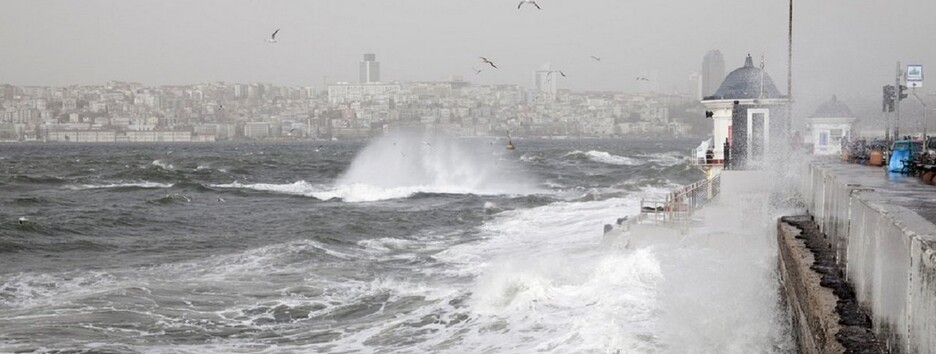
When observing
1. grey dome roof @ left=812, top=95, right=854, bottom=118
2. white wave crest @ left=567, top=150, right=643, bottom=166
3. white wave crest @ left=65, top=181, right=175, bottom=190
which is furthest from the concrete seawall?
white wave crest @ left=567, top=150, right=643, bottom=166

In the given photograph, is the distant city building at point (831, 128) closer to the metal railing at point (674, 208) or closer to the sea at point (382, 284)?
the sea at point (382, 284)

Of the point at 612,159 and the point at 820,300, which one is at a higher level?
the point at 820,300

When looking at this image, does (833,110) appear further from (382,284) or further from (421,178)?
(421,178)

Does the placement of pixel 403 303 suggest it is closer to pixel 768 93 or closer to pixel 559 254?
pixel 559 254

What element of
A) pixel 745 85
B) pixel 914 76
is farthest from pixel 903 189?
pixel 914 76

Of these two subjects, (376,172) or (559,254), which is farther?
(376,172)

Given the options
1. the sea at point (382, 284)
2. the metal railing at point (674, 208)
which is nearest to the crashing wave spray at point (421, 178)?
the sea at point (382, 284)

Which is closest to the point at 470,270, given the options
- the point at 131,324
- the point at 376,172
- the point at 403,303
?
the point at 403,303
